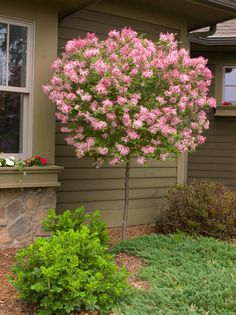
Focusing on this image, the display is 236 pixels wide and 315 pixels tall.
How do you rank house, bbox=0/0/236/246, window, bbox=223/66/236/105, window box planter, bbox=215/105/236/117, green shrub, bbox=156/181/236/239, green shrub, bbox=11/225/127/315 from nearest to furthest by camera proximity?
green shrub, bbox=11/225/127/315 < house, bbox=0/0/236/246 < green shrub, bbox=156/181/236/239 < window box planter, bbox=215/105/236/117 < window, bbox=223/66/236/105

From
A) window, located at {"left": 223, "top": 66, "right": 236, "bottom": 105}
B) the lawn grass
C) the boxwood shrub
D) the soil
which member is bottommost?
the soil

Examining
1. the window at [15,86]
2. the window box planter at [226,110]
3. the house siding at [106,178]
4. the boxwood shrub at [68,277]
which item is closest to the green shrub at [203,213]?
the house siding at [106,178]

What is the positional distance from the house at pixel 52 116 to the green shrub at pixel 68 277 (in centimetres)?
174

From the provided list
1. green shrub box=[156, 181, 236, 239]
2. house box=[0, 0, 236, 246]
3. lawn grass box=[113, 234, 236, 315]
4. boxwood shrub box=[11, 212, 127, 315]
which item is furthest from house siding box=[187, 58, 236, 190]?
boxwood shrub box=[11, 212, 127, 315]

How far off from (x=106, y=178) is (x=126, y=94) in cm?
225

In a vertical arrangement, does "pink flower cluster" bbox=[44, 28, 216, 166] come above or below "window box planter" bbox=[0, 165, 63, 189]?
above

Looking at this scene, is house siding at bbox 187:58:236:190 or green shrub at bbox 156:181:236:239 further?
house siding at bbox 187:58:236:190

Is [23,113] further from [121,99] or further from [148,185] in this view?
[148,185]

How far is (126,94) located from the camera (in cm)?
480

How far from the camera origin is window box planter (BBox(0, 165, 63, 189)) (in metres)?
5.08

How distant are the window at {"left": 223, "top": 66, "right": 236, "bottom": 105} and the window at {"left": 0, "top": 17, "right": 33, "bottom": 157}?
5241 mm

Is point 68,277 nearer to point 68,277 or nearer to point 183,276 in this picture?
point 68,277

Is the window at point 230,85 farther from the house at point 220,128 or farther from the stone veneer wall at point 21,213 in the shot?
the stone veneer wall at point 21,213

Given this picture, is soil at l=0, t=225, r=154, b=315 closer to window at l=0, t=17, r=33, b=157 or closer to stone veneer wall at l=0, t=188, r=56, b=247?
stone veneer wall at l=0, t=188, r=56, b=247
